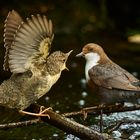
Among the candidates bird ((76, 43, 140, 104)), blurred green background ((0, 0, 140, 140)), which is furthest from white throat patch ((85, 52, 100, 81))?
blurred green background ((0, 0, 140, 140))

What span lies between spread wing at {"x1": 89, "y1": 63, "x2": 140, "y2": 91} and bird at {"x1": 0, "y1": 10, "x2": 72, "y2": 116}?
1.56 metres

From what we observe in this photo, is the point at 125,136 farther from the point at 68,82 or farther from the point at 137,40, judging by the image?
the point at 137,40

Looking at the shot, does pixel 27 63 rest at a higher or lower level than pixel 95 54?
lower

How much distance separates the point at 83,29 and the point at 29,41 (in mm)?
9087

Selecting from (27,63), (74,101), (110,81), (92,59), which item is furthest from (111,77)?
(27,63)

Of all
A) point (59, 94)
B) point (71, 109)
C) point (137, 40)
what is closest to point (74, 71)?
point (59, 94)

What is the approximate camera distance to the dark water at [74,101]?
632 centimetres

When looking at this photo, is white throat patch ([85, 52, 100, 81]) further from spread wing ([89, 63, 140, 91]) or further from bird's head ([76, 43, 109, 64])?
spread wing ([89, 63, 140, 91])

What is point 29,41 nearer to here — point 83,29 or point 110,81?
point 110,81

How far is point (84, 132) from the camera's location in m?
4.95

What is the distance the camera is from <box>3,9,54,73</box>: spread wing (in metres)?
4.69

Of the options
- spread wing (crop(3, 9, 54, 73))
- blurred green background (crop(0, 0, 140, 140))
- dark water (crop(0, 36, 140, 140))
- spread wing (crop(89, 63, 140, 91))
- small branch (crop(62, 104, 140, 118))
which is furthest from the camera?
blurred green background (crop(0, 0, 140, 140))

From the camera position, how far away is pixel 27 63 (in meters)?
4.95

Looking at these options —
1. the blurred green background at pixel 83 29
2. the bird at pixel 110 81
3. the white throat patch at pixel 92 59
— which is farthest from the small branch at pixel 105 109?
the blurred green background at pixel 83 29
